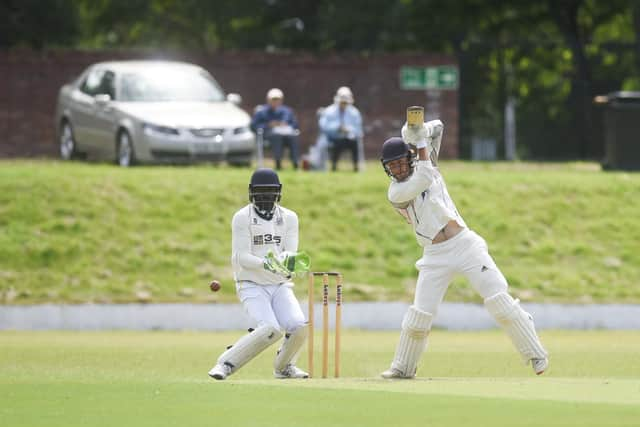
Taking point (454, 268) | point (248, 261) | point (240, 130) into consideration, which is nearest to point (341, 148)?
point (240, 130)

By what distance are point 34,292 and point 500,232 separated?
20.2 feet

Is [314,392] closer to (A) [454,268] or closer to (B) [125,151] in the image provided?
(A) [454,268]

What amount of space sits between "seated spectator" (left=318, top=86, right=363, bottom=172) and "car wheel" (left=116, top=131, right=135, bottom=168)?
2.73 metres

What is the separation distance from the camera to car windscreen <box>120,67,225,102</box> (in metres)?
23.2

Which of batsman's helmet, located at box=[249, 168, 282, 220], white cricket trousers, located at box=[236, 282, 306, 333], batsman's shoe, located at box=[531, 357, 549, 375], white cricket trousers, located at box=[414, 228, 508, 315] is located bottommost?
batsman's shoe, located at box=[531, 357, 549, 375]

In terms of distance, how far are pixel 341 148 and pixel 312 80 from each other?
242 inches

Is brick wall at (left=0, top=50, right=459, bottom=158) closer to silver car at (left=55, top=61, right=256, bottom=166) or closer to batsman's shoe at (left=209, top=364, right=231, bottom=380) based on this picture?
silver car at (left=55, top=61, right=256, bottom=166)

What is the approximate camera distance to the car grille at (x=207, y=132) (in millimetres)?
22375

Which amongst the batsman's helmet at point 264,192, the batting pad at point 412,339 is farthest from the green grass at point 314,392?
the batsman's helmet at point 264,192

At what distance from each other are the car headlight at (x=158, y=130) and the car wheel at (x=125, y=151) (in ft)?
1.57

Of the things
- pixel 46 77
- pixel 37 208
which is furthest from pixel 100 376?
pixel 46 77

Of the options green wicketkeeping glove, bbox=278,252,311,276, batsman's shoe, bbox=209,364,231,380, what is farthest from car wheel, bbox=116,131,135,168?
green wicketkeeping glove, bbox=278,252,311,276

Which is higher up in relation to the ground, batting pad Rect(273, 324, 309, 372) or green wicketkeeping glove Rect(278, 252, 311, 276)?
green wicketkeeping glove Rect(278, 252, 311, 276)

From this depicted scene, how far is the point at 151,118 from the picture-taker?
22.3 meters
